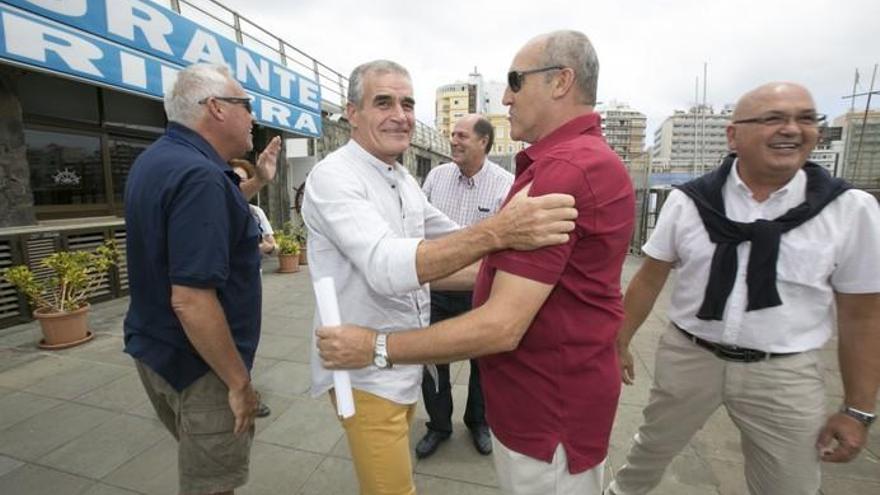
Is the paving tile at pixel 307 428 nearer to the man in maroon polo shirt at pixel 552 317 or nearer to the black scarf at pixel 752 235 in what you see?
the man in maroon polo shirt at pixel 552 317

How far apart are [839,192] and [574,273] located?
1376 mm

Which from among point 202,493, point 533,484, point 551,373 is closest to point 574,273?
point 551,373

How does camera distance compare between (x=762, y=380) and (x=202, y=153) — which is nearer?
(x=202, y=153)

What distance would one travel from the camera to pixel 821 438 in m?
1.81

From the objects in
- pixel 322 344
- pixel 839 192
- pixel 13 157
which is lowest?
pixel 322 344

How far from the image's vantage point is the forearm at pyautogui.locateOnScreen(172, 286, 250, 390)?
1.51 meters

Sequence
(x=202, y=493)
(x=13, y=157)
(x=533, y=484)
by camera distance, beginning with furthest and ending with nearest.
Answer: (x=13, y=157), (x=202, y=493), (x=533, y=484)

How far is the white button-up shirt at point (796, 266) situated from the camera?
5.70 feet

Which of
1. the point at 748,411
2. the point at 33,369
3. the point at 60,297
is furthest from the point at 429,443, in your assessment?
the point at 60,297

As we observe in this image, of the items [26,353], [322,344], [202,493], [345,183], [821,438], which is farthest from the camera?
[26,353]

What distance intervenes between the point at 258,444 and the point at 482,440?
1525mm

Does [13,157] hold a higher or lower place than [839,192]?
higher

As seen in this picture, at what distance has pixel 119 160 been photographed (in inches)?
276

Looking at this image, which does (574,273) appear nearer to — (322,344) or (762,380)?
(322,344)
